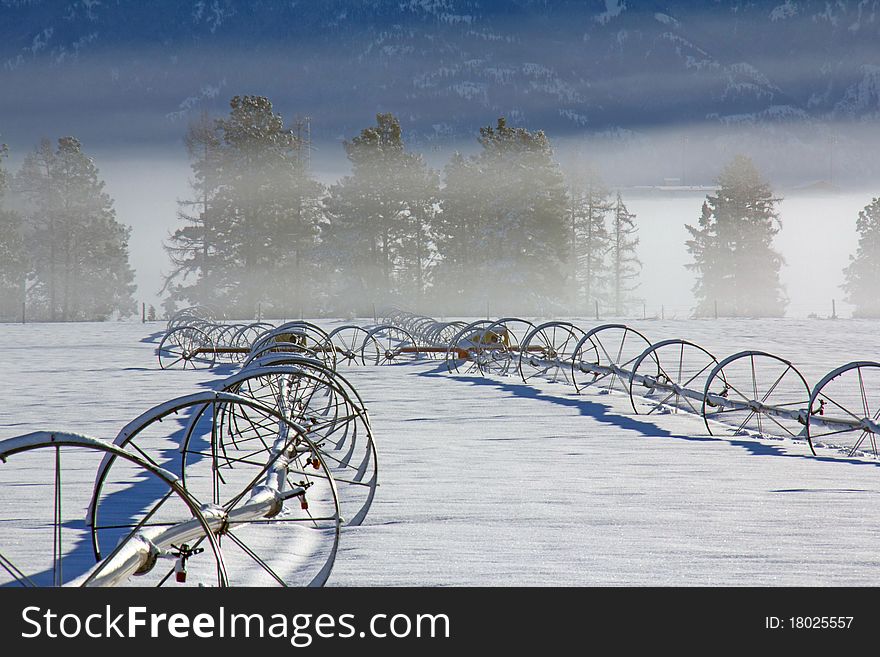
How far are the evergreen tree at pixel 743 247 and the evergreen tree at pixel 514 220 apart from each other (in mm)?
9752

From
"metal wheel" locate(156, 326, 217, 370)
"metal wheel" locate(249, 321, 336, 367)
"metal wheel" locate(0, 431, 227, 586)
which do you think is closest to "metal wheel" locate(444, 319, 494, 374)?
"metal wheel" locate(249, 321, 336, 367)

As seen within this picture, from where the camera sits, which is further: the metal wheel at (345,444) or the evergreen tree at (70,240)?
the evergreen tree at (70,240)

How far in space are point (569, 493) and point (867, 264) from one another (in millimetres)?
56395

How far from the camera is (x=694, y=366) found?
18.5m

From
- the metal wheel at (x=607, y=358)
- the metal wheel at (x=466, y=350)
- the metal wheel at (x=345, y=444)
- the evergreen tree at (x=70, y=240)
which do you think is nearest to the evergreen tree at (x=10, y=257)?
the evergreen tree at (x=70, y=240)

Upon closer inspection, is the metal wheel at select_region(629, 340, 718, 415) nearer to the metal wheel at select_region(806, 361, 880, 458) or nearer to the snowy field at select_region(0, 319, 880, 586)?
the snowy field at select_region(0, 319, 880, 586)

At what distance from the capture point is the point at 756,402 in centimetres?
1027

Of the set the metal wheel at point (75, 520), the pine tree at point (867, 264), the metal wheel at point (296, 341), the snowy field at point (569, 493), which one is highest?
the pine tree at point (867, 264)

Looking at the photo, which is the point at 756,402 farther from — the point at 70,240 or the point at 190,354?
the point at 70,240

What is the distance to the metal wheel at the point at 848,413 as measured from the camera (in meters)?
8.76

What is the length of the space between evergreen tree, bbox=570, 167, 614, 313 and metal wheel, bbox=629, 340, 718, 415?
41.3 metres

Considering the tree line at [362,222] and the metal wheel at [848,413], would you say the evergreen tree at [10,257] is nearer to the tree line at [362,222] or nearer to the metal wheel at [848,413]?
the tree line at [362,222]

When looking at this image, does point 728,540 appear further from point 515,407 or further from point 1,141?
point 1,141
